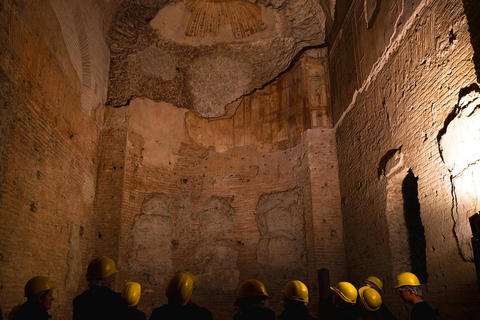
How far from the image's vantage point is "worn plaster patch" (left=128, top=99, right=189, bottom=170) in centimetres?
955

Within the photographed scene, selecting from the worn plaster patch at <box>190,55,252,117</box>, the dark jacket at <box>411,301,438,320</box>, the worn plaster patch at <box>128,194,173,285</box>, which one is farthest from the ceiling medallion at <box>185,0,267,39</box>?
the dark jacket at <box>411,301,438,320</box>

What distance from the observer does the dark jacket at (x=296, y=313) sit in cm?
267

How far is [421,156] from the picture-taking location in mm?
5609

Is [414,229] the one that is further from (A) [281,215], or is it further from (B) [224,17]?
(B) [224,17]

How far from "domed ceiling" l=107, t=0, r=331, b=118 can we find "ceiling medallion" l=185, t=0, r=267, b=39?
0.02 m

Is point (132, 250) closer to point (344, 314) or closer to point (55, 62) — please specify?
point (55, 62)

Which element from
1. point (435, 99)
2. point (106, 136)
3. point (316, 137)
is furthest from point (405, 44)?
point (106, 136)

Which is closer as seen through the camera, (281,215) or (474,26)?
(474,26)

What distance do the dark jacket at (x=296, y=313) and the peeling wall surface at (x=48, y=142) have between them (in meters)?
4.31

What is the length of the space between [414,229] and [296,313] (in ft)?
14.8

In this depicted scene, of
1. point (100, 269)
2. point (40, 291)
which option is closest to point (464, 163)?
point (100, 269)

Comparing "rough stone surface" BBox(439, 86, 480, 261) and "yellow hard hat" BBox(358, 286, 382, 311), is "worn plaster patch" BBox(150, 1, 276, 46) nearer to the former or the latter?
"rough stone surface" BBox(439, 86, 480, 261)

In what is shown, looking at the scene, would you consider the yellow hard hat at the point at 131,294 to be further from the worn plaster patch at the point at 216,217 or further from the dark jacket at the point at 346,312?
the worn plaster patch at the point at 216,217

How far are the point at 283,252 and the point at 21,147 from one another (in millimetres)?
5466
